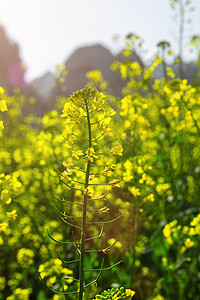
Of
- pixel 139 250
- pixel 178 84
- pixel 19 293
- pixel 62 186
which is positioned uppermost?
pixel 178 84

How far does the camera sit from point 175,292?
314 centimetres

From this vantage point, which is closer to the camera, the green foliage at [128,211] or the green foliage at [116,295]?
the green foliage at [116,295]

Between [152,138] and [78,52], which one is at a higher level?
[78,52]

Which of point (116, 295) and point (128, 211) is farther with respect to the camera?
point (128, 211)

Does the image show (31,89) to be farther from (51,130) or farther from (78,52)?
(51,130)

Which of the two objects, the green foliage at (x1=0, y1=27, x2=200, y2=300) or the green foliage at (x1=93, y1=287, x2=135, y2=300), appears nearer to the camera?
the green foliage at (x1=93, y1=287, x2=135, y2=300)

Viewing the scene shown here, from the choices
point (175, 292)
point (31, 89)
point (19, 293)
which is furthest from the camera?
point (31, 89)

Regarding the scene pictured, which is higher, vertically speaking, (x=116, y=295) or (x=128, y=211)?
(x=116, y=295)

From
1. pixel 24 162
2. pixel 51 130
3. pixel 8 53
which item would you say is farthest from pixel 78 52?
pixel 51 130

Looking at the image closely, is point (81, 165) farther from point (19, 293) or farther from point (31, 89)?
point (31, 89)

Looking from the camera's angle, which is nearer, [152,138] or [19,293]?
[19,293]

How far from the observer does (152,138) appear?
153 inches

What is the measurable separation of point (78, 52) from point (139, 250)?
73.2 feet

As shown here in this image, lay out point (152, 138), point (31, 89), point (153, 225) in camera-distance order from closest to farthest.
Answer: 1. point (153, 225)
2. point (152, 138)
3. point (31, 89)
